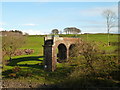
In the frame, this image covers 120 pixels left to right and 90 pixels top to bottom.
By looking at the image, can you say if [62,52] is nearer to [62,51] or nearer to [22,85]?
[62,51]

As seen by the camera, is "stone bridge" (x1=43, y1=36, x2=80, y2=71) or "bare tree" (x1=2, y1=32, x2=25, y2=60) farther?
"bare tree" (x1=2, y1=32, x2=25, y2=60)

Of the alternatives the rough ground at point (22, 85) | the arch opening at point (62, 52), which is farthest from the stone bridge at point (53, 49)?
the rough ground at point (22, 85)

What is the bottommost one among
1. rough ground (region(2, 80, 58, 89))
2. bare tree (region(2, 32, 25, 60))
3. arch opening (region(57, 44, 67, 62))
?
rough ground (region(2, 80, 58, 89))

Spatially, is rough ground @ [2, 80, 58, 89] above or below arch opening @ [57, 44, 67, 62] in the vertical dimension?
below

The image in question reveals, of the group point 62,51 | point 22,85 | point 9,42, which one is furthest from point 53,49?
point 9,42

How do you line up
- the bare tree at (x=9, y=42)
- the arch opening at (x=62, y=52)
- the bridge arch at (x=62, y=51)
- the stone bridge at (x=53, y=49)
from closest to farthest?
the stone bridge at (x=53, y=49)
the bridge arch at (x=62, y=51)
the arch opening at (x=62, y=52)
the bare tree at (x=9, y=42)

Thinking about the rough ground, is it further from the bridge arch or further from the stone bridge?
the bridge arch

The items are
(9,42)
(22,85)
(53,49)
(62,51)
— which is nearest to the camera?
(22,85)

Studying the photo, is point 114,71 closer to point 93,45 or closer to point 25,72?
point 93,45

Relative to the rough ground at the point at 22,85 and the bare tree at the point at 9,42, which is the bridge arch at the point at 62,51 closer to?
the bare tree at the point at 9,42

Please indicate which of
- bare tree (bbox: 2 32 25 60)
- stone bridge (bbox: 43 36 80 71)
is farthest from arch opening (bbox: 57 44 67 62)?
bare tree (bbox: 2 32 25 60)

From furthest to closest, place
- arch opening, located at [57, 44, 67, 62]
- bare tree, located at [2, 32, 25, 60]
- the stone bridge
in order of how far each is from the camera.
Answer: bare tree, located at [2, 32, 25, 60], arch opening, located at [57, 44, 67, 62], the stone bridge

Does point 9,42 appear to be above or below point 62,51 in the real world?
above

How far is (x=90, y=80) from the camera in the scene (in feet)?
76.4
